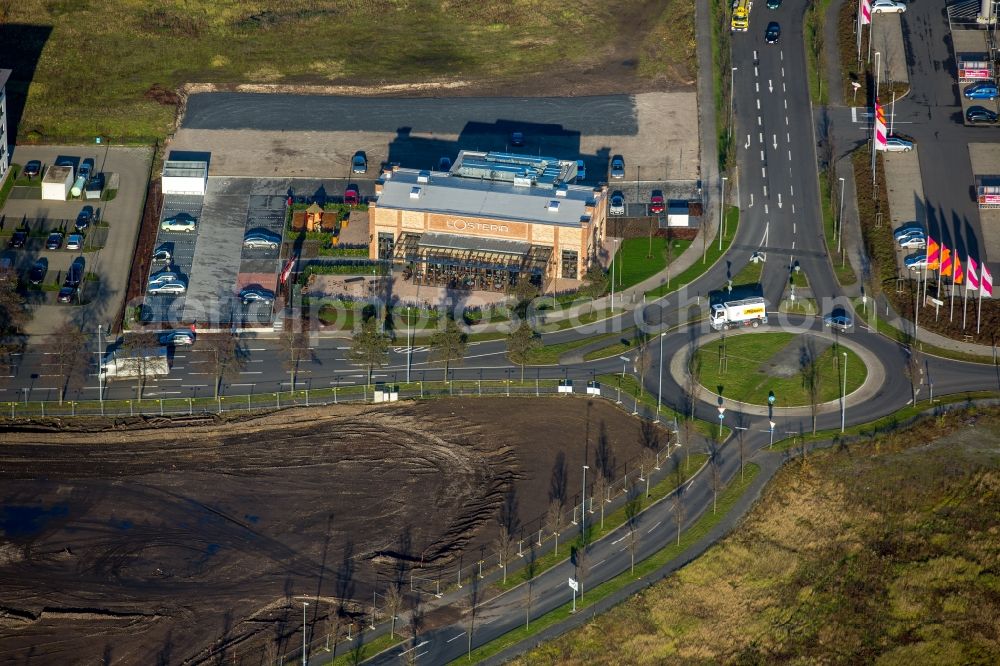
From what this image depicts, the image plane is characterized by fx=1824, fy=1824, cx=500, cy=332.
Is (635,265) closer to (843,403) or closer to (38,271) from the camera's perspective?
(843,403)

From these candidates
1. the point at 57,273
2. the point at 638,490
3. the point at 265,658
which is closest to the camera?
the point at 265,658

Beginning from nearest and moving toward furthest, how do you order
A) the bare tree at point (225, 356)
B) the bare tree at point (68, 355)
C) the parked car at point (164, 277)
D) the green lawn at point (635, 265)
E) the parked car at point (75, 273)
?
the bare tree at point (68, 355)
the bare tree at point (225, 356)
the parked car at point (75, 273)
the parked car at point (164, 277)
the green lawn at point (635, 265)

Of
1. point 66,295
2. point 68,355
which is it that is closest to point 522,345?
point 68,355

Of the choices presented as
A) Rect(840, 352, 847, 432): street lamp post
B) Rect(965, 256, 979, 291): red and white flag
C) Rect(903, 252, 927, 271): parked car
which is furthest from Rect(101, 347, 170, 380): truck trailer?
Rect(965, 256, 979, 291): red and white flag

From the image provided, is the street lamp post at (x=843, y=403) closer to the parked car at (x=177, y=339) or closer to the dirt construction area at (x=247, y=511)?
the dirt construction area at (x=247, y=511)

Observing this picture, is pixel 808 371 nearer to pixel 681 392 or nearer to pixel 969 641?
pixel 681 392

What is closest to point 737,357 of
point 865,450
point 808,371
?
point 808,371

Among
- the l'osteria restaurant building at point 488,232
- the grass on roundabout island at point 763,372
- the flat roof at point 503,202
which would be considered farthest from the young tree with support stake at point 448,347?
the grass on roundabout island at point 763,372
